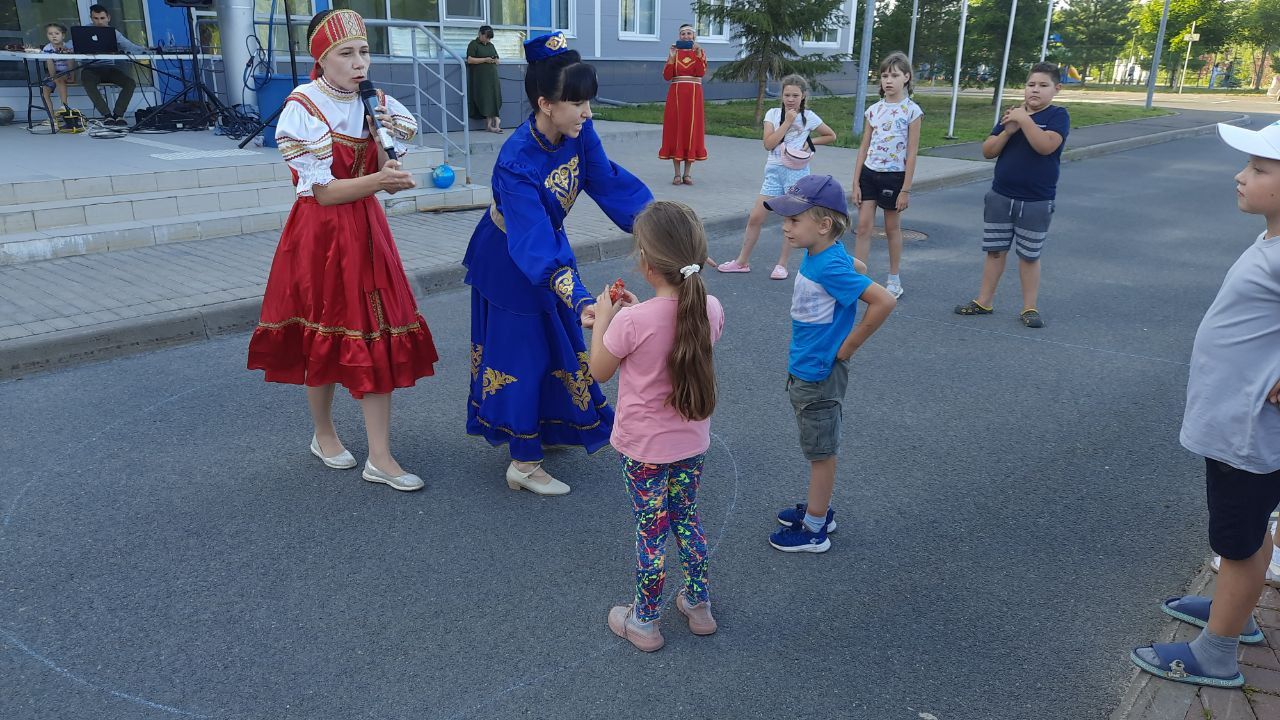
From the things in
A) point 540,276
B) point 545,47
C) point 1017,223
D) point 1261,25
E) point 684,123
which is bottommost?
point 1017,223

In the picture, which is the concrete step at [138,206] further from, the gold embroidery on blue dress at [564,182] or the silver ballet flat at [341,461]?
the gold embroidery on blue dress at [564,182]

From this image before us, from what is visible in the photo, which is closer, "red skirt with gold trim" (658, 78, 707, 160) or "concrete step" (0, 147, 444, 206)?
"concrete step" (0, 147, 444, 206)

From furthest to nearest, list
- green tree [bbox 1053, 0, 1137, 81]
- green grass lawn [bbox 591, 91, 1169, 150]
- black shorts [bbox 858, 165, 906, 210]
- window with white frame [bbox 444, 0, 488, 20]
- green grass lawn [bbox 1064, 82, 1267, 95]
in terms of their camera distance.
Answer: green tree [bbox 1053, 0, 1137, 81], green grass lawn [bbox 1064, 82, 1267, 95], green grass lawn [bbox 591, 91, 1169, 150], window with white frame [bbox 444, 0, 488, 20], black shorts [bbox 858, 165, 906, 210]

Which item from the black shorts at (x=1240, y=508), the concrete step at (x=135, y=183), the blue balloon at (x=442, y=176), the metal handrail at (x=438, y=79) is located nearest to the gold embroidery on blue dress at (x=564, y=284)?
the black shorts at (x=1240, y=508)

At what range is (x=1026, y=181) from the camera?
6.48m

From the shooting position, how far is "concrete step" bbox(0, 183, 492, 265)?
7309 mm

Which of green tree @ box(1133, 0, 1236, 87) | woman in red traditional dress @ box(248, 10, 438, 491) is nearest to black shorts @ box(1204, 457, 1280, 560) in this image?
woman in red traditional dress @ box(248, 10, 438, 491)

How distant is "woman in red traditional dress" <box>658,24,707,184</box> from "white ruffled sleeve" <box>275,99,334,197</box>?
922 centimetres

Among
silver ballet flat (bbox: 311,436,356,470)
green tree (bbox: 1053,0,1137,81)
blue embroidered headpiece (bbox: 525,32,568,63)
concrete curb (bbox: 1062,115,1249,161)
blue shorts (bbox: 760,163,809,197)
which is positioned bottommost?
silver ballet flat (bbox: 311,436,356,470)

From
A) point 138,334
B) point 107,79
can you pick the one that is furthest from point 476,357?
point 107,79

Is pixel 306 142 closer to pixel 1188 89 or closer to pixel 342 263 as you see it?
pixel 342 263

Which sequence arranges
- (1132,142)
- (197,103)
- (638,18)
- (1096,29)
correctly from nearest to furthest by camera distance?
(197,103) < (1132,142) < (638,18) < (1096,29)

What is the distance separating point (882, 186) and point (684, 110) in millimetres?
5855

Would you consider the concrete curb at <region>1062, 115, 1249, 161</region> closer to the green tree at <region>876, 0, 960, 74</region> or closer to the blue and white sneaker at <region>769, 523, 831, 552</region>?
the green tree at <region>876, 0, 960, 74</region>
